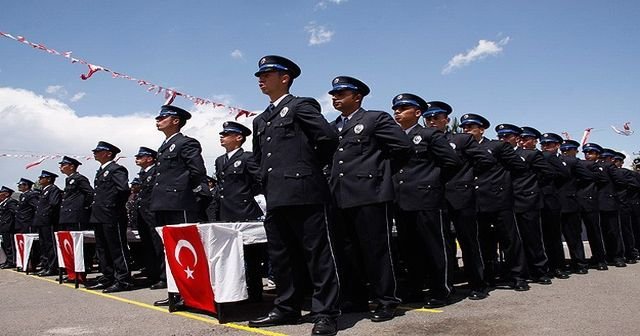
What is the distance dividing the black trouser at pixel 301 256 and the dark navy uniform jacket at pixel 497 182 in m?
2.86

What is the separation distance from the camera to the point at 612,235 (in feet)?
29.3

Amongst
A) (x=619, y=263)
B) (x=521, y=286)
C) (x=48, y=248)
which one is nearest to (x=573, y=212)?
(x=619, y=263)

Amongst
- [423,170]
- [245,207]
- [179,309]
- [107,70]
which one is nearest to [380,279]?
[423,170]

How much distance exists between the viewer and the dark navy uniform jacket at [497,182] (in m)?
6.44

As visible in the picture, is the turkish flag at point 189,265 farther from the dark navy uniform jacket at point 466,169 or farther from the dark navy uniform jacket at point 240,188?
the dark navy uniform jacket at point 466,169

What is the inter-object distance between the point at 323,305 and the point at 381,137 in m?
1.56

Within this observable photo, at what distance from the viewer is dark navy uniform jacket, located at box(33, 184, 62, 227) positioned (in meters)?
10.7

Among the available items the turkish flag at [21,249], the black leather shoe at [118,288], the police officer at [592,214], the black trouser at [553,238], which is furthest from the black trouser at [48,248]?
the police officer at [592,214]

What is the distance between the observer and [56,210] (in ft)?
35.8

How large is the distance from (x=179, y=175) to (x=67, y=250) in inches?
123

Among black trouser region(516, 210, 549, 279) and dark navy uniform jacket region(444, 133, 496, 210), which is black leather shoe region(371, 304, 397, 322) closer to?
dark navy uniform jacket region(444, 133, 496, 210)

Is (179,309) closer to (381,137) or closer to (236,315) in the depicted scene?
(236,315)

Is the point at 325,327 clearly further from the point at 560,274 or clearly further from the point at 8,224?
the point at 8,224

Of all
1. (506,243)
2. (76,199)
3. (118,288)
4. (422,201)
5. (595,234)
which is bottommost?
(118,288)
